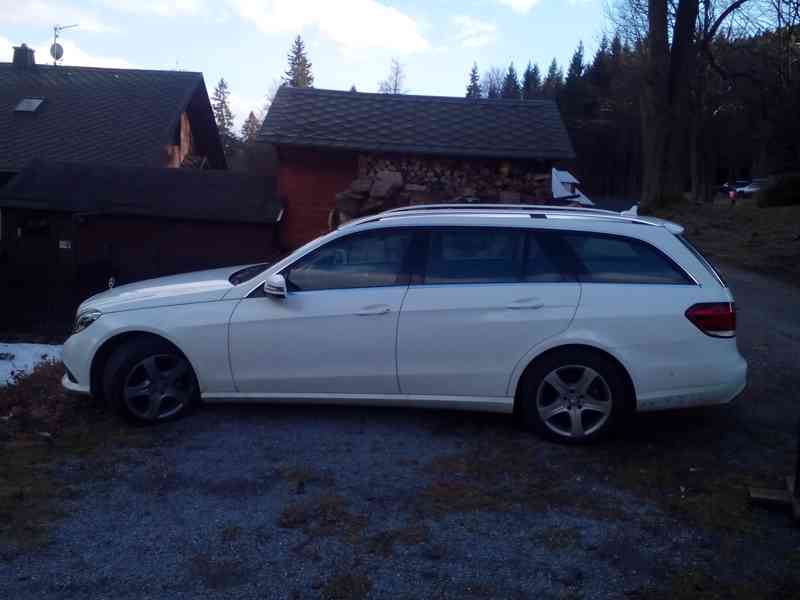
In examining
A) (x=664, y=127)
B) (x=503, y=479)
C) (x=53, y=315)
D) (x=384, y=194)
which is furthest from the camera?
(x=664, y=127)

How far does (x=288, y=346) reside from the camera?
6.29m

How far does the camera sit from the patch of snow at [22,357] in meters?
9.94

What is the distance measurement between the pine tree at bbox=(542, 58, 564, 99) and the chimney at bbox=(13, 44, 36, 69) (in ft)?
141

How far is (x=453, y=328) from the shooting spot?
20.1ft

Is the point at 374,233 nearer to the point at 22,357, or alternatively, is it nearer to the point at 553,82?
the point at 22,357

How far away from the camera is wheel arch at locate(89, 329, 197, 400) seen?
6.46m

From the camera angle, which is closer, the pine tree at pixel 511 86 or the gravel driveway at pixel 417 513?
the gravel driveway at pixel 417 513

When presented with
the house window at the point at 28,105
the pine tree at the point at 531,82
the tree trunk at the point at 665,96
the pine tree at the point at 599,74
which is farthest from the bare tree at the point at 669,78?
the pine tree at the point at 531,82

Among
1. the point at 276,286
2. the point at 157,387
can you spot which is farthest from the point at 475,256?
the point at 157,387

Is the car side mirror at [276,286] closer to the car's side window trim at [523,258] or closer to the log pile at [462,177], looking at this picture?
the car's side window trim at [523,258]

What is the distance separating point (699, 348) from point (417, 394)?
1.88 meters

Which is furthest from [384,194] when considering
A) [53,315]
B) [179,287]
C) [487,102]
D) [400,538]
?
[400,538]

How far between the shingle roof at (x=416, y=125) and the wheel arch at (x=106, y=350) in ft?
32.9

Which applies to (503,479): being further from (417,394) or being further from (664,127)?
(664,127)
